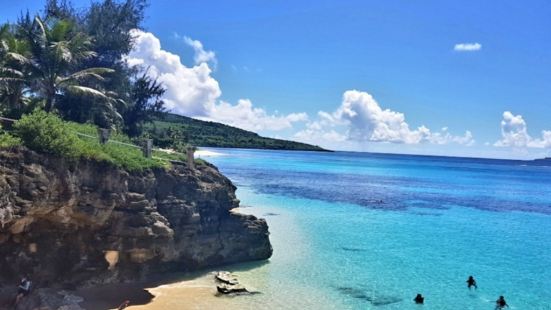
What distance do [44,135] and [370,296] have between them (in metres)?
15.3

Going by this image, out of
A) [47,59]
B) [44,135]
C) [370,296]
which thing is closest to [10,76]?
[47,59]

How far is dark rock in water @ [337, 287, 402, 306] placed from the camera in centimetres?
1995

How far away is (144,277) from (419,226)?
86.0 ft

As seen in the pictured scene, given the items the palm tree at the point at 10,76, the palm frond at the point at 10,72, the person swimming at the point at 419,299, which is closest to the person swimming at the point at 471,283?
the person swimming at the point at 419,299

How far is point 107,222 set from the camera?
1947cm

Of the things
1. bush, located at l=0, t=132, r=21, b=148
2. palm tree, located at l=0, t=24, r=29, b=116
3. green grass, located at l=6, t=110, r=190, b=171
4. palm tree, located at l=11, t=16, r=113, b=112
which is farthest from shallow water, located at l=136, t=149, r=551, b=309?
palm tree, located at l=0, t=24, r=29, b=116

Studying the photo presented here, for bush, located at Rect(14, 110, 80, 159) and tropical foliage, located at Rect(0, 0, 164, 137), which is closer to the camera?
bush, located at Rect(14, 110, 80, 159)

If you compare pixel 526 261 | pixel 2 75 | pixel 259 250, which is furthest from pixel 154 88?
pixel 526 261

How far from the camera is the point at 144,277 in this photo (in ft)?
68.5

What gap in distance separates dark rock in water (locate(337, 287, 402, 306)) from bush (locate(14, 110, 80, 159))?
13.2m

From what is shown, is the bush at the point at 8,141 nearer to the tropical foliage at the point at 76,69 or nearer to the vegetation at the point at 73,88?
the vegetation at the point at 73,88

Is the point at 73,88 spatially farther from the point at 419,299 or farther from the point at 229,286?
the point at 419,299

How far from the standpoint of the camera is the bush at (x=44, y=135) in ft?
56.5

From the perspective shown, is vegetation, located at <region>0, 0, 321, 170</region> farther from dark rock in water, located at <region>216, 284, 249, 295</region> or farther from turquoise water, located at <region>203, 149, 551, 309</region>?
turquoise water, located at <region>203, 149, 551, 309</region>
